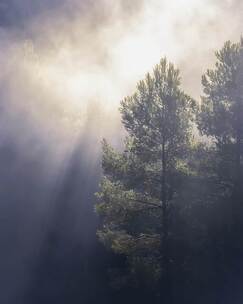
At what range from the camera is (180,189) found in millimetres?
20359

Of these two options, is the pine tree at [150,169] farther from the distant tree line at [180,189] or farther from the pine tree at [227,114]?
the pine tree at [227,114]

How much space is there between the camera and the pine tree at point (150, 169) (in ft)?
66.1

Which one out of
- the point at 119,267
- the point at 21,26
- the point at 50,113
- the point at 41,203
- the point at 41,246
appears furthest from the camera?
the point at 21,26

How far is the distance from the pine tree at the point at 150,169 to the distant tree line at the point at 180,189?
0.04 meters

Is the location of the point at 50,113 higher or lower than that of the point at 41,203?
higher

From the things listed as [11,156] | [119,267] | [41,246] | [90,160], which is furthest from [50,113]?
[119,267]

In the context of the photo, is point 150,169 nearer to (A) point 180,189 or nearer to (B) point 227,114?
(A) point 180,189

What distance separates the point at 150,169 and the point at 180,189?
1.39m

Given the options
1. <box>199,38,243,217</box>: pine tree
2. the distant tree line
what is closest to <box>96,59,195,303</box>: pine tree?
the distant tree line

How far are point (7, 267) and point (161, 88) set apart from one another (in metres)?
18.9

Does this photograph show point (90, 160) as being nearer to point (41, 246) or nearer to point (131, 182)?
point (41, 246)

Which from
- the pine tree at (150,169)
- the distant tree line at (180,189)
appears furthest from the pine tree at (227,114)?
the pine tree at (150,169)

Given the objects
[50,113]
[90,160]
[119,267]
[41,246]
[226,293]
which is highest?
[50,113]

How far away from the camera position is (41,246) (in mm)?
36188
